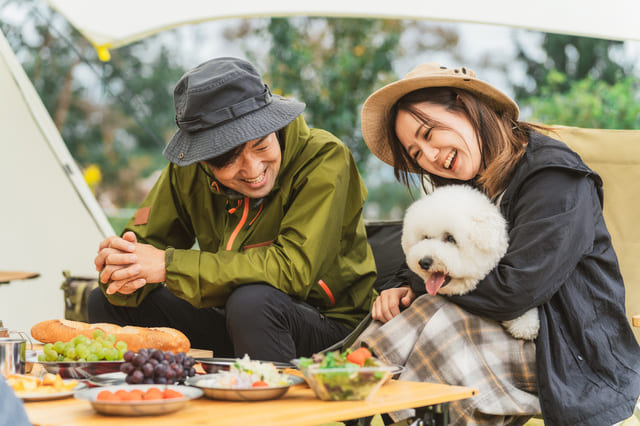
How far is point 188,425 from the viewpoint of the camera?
1119mm

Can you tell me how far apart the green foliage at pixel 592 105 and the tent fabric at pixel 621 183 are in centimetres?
447

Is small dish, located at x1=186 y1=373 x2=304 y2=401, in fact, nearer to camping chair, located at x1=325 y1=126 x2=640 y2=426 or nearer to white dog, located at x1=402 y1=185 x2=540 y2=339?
white dog, located at x1=402 y1=185 x2=540 y2=339

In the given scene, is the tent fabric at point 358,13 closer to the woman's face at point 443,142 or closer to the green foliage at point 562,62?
the woman's face at point 443,142

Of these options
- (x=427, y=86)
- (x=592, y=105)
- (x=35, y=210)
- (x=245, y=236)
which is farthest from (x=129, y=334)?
(x=592, y=105)

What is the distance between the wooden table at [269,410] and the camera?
1.15 m

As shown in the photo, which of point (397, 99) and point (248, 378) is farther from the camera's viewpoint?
point (397, 99)

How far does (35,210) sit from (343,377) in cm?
335

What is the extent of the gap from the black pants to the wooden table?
494 millimetres

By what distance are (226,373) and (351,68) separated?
21.3 feet

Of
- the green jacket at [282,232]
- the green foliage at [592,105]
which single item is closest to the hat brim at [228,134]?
the green jacket at [282,232]

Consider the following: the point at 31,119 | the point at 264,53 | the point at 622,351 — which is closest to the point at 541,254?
the point at 622,351

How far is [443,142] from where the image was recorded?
6.52 ft

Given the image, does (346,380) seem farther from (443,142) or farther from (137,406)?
(443,142)

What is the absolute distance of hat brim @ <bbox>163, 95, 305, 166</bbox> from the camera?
1.97 meters
